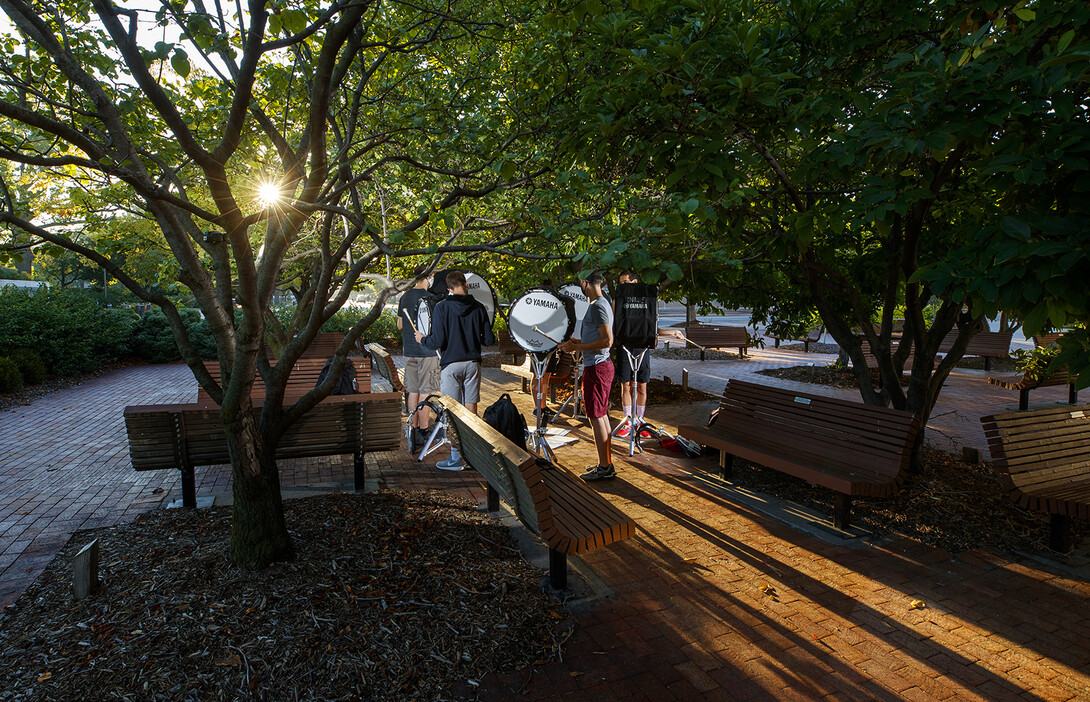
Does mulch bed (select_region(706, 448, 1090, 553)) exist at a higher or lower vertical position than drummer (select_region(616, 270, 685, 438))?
lower

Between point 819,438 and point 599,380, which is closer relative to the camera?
point 819,438

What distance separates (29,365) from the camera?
450 inches

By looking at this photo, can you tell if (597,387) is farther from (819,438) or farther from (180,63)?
(180,63)

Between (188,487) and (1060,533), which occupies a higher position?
(188,487)

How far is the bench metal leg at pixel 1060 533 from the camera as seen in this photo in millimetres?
4203

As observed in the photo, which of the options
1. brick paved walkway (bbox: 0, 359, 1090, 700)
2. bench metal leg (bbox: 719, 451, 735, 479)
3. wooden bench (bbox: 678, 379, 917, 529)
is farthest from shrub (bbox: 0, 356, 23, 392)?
bench metal leg (bbox: 719, 451, 735, 479)

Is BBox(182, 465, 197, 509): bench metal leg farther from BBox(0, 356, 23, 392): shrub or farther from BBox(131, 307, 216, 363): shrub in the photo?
BBox(131, 307, 216, 363): shrub

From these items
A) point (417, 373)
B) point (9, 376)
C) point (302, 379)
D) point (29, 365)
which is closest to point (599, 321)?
point (417, 373)

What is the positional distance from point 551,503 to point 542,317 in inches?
100

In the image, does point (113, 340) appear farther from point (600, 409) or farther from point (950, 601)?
point (950, 601)

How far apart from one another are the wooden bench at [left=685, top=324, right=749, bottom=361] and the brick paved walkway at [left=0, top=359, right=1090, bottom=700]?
36.1ft

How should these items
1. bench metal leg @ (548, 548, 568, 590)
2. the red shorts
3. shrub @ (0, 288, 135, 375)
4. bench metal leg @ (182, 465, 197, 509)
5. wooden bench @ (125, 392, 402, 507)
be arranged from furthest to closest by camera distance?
1. shrub @ (0, 288, 135, 375)
2. the red shorts
3. bench metal leg @ (182, 465, 197, 509)
4. wooden bench @ (125, 392, 402, 507)
5. bench metal leg @ (548, 548, 568, 590)

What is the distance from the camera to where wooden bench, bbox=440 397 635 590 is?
328 cm

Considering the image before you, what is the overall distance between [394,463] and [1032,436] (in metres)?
5.75
